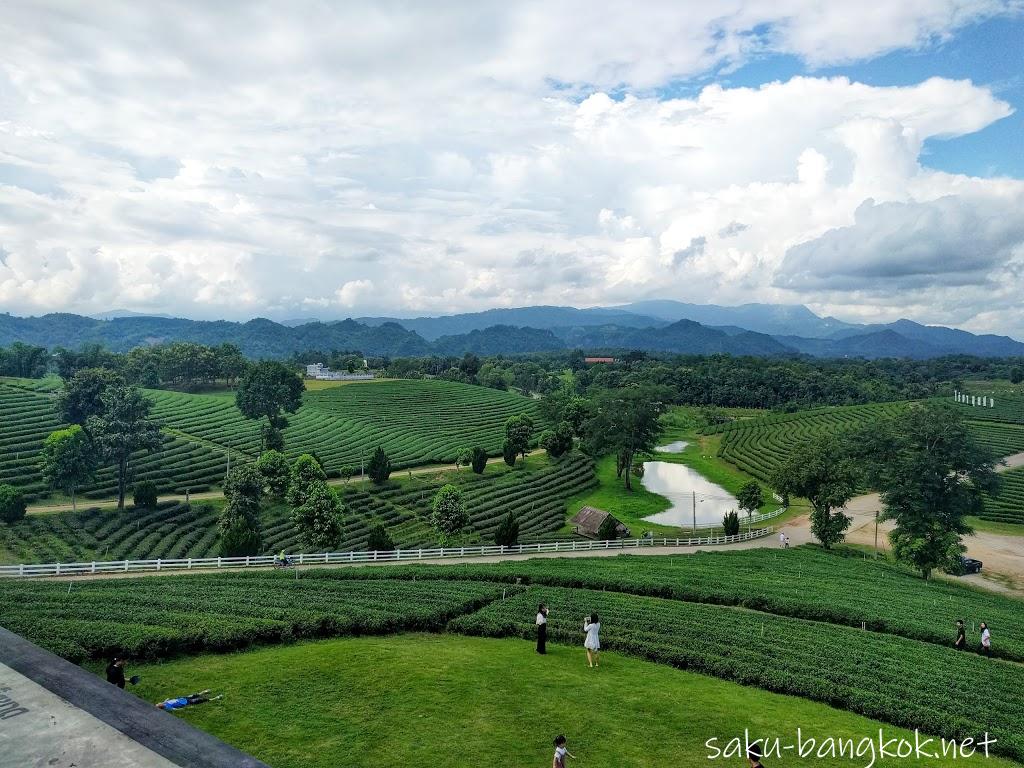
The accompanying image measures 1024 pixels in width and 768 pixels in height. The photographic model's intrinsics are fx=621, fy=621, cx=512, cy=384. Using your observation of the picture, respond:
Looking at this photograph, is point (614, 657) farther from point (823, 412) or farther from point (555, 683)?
point (823, 412)

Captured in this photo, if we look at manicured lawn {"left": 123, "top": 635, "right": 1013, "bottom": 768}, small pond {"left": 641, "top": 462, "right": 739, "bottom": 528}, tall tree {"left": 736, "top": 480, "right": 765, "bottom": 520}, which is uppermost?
manicured lawn {"left": 123, "top": 635, "right": 1013, "bottom": 768}

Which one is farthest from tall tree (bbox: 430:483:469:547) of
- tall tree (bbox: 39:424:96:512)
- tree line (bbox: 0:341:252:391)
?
tree line (bbox: 0:341:252:391)

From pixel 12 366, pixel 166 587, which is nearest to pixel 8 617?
pixel 166 587

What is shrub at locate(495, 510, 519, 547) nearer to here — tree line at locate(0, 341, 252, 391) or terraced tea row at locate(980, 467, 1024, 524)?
terraced tea row at locate(980, 467, 1024, 524)

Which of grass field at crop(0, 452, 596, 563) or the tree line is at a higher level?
the tree line

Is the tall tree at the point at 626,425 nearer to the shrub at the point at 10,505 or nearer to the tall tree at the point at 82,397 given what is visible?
the tall tree at the point at 82,397

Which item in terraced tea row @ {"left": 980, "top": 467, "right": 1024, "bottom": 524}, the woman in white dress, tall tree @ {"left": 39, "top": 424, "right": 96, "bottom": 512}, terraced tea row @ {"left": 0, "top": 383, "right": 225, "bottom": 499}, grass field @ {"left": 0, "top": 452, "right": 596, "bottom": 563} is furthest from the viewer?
terraced tea row @ {"left": 980, "top": 467, "right": 1024, "bottom": 524}

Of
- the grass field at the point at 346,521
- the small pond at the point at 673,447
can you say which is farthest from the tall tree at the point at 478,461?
the small pond at the point at 673,447

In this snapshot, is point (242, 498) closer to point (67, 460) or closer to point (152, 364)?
point (67, 460)

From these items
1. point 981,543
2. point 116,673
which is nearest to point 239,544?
point 116,673
